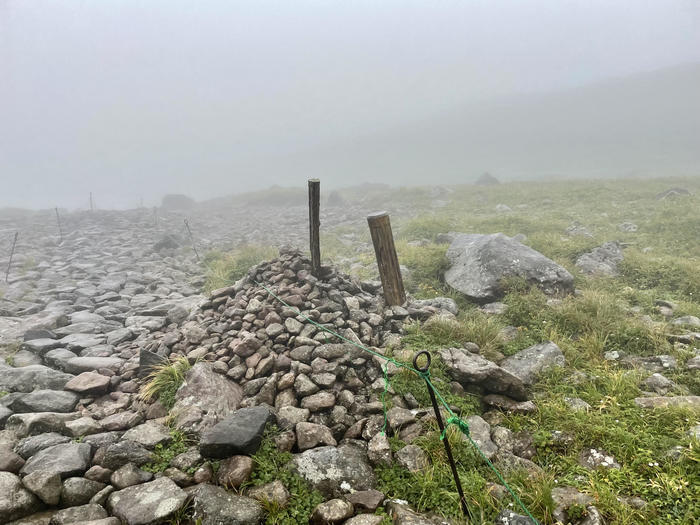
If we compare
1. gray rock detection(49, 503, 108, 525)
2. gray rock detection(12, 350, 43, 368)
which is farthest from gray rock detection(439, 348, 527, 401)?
gray rock detection(12, 350, 43, 368)

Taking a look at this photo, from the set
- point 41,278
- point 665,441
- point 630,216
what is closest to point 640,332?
point 665,441

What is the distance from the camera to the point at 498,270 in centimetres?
950

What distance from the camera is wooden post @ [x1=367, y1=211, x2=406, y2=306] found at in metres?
7.80

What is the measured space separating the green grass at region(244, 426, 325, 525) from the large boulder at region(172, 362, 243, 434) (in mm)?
917

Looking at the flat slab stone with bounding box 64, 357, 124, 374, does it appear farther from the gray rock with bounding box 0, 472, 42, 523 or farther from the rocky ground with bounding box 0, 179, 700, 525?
the gray rock with bounding box 0, 472, 42, 523

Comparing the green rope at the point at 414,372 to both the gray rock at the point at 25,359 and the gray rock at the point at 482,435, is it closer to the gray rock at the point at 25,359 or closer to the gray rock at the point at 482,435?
the gray rock at the point at 482,435

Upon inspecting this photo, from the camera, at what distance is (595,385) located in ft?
18.6

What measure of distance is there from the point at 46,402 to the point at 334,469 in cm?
447

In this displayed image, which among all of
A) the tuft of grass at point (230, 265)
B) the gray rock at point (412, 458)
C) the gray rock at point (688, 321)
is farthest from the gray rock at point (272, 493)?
the tuft of grass at point (230, 265)

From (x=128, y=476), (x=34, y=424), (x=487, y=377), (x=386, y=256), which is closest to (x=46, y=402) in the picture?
(x=34, y=424)

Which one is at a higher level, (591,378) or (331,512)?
(331,512)

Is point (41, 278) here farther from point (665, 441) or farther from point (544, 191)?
point (544, 191)

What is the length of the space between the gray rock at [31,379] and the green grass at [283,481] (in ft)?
13.3

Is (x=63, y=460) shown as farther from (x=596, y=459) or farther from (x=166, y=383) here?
(x=596, y=459)
